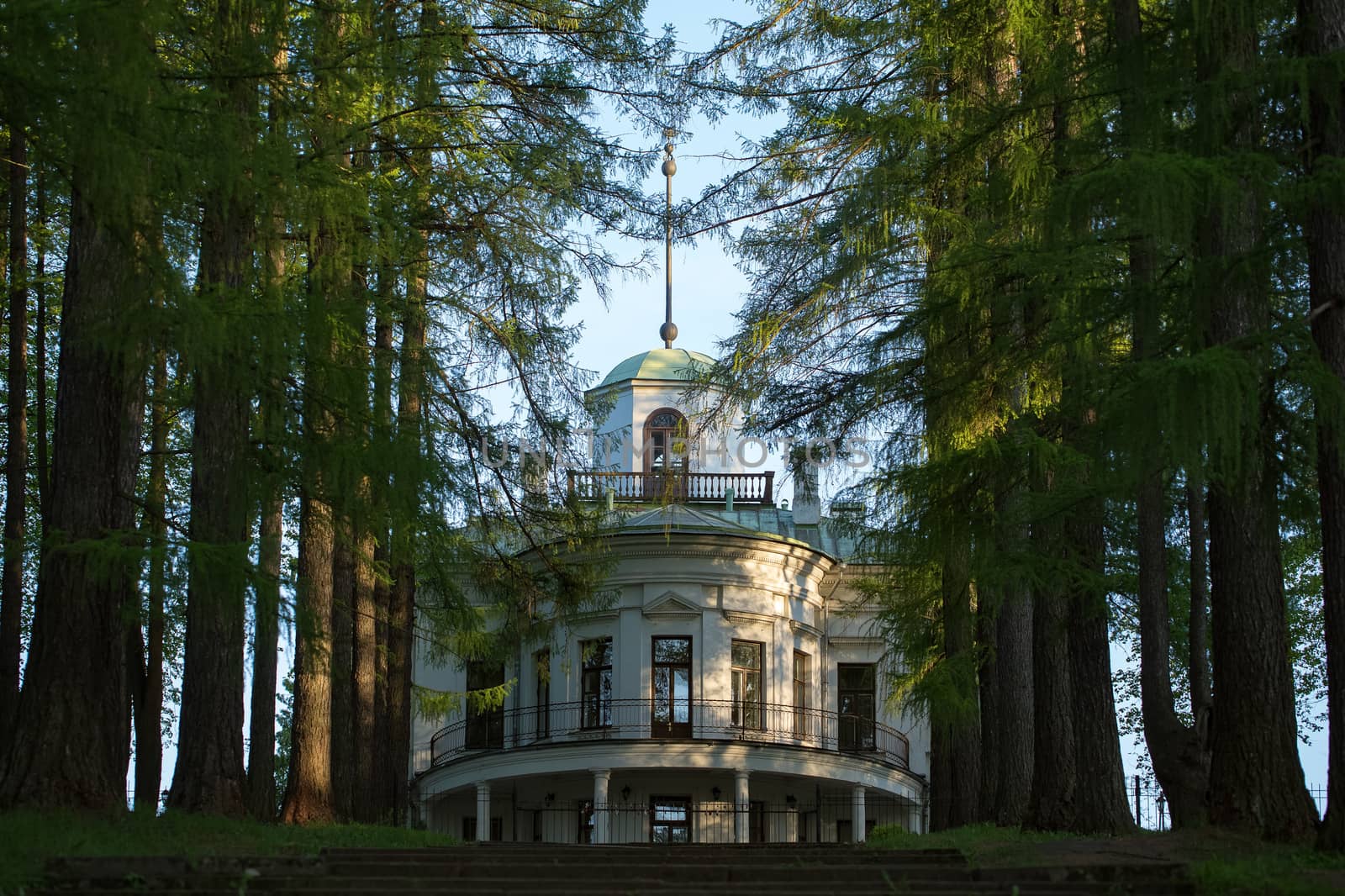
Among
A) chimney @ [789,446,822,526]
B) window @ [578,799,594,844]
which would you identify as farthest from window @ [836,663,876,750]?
chimney @ [789,446,822,526]

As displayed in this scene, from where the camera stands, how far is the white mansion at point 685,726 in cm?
2947

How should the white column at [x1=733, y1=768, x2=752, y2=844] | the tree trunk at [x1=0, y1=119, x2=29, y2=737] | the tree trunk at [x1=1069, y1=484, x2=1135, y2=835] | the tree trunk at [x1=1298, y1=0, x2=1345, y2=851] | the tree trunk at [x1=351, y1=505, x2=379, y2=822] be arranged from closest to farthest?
the tree trunk at [x1=1298, y1=0, x2=1345, y2=851] → the tree trunk at [x1=1069, y1=484, x2=1135, y2=835] → the tree trunk at [x1=0, y1=119, x2=29, y2=737] → the tree trunk at [x1=351, y1=505, x2=379, y2=822] → the white column at [x1=733, y1=768, x2=752, y2=844]

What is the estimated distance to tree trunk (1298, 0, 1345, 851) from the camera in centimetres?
931

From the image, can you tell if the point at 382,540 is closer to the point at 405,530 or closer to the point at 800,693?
the point at 405,530

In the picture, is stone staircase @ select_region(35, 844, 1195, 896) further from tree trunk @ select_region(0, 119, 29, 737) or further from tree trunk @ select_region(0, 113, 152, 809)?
tree trunk @ select_region(0, 119, 29, 737)

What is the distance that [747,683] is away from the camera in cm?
3081

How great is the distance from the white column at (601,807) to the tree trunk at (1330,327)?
2034 centimetres

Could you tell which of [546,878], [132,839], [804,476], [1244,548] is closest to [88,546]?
[132,839]

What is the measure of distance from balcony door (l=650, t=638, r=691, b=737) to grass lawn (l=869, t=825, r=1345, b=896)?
17.1 m

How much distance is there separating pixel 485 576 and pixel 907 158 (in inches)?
289

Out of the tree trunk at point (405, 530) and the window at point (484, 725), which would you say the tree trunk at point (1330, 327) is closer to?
the tree trunk at point (405, 530)

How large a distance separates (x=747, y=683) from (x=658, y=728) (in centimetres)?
208

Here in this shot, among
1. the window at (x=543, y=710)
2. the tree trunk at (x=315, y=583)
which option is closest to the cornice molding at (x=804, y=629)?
the window at (x=543, y=710)

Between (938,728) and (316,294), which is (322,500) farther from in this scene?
(938,728)
